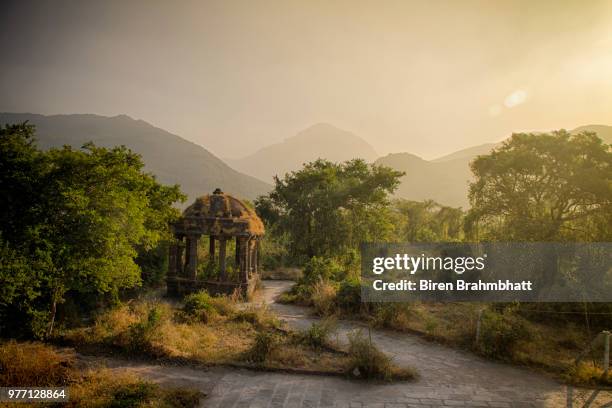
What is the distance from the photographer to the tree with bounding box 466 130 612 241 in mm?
13422

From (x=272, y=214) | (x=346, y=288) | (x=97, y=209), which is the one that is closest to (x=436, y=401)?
(x=346, y=288)

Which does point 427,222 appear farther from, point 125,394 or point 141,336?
point 125,394

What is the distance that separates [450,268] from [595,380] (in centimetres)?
976

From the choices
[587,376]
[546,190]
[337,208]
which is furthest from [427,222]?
[587,376]

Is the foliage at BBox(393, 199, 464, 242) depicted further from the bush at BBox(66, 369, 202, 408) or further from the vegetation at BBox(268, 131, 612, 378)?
the bush at BBox(66, 369, 202, 408)

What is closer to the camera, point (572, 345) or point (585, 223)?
point (572, 345)

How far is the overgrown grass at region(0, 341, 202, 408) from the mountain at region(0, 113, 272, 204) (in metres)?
105

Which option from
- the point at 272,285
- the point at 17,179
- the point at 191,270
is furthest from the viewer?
the point at 272,285

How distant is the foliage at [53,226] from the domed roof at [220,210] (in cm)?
487

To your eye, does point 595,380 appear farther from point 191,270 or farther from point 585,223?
point 191,270

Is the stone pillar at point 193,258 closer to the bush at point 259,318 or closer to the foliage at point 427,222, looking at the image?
the bush at point 259,318

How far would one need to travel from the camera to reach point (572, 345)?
12.0 metres

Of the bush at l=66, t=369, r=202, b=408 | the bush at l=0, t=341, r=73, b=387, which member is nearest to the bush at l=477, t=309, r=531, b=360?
the bush at l=66, t=369, r=202, b=408

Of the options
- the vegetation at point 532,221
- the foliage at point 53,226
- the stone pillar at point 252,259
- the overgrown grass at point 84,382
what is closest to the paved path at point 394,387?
the overgrown grass at point 84,382
